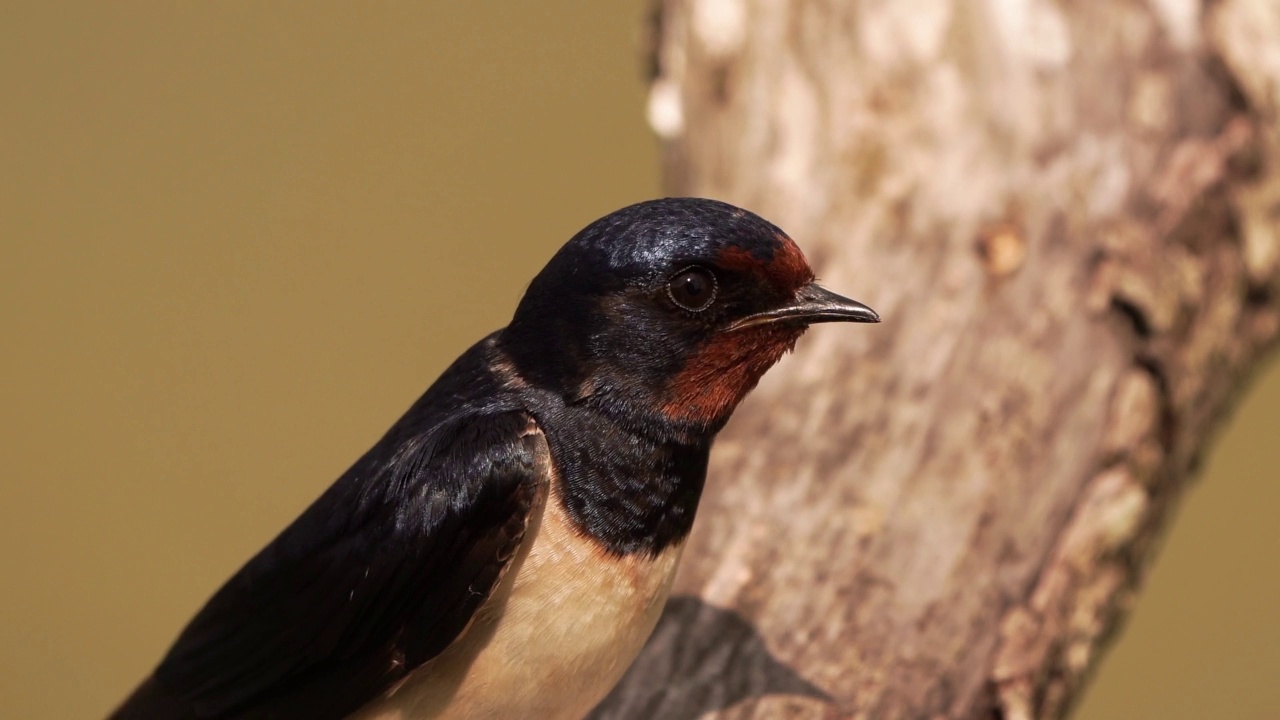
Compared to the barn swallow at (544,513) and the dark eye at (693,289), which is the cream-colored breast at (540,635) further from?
the dark eye at (693,289)

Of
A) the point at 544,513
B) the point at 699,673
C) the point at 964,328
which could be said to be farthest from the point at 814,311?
the point at 964,328

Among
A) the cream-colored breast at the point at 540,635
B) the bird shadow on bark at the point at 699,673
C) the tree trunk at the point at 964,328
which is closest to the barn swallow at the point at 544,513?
the cream-colored breast at the point at 540,635

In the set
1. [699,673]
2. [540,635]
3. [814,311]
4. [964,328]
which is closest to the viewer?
[540,635]

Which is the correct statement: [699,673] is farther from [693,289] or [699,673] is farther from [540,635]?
[693,289]

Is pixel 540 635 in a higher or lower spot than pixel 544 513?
lower

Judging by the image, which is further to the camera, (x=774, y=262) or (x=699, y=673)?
(x=699, y=673)

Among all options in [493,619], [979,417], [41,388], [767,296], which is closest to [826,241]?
[979,417]
